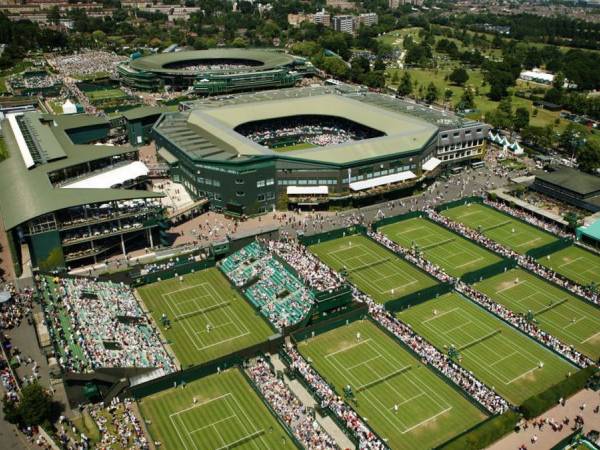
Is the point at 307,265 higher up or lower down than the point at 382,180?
lower down

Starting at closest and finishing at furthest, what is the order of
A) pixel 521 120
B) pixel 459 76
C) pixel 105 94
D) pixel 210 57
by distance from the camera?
1. pixel 521 120
2. pixel 105 94
3. pixel 459 76
4. pixel 210 57

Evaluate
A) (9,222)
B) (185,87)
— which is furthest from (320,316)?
(185,87)

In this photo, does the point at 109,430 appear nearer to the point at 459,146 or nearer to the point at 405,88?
the point at 459,146

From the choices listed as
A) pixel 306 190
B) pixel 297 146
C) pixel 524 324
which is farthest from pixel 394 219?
pixel 297 146

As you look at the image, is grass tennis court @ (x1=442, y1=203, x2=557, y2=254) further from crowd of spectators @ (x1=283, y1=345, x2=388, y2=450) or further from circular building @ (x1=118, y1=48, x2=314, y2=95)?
circular building @ (x1=118, y1=48, x2=314, y2=95)

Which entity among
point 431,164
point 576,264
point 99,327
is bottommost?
point 576,264

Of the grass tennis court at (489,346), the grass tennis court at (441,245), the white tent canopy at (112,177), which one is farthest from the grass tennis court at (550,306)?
the white tent canopy at (112,177)

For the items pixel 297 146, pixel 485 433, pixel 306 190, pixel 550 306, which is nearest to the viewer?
pixel 485 433

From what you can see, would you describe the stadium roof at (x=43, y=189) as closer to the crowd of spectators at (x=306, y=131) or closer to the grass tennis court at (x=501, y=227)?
the crowd of spectators at (x=306, y=131)
